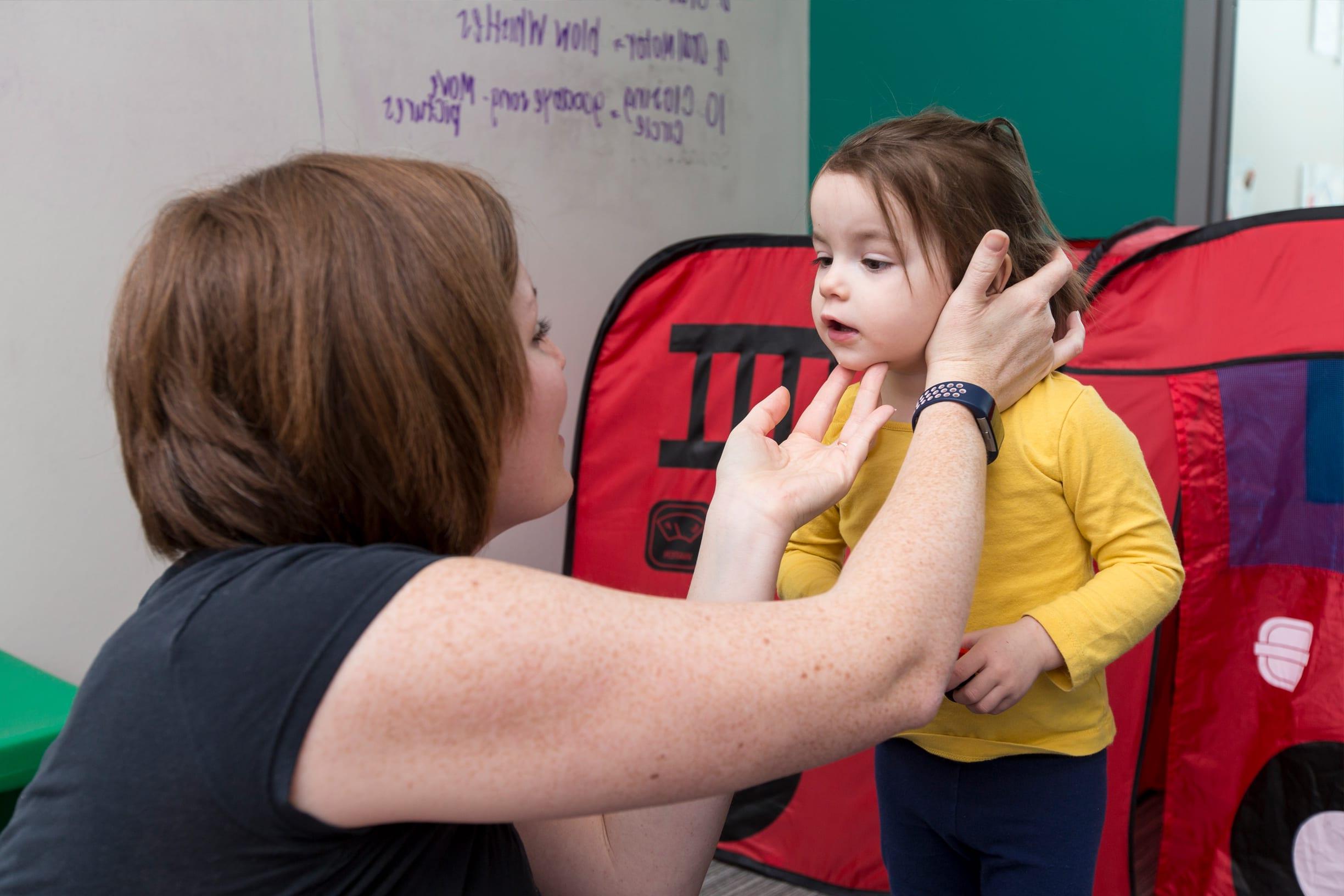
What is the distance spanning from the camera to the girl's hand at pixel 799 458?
75 cm

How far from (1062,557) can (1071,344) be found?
0.20 meters

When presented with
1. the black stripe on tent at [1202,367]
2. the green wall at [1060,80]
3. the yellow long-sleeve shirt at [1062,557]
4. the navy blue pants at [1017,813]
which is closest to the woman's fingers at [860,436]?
the yellow long-sleeve shirt at [1062,557]

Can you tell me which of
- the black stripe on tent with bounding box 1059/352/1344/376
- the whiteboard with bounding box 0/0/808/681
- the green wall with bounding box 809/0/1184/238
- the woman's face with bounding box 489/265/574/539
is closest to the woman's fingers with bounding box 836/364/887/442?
the woman's face with bounding box 489/265/574/539

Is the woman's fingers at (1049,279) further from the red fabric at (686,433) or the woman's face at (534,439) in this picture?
the red fabric at (686,433)

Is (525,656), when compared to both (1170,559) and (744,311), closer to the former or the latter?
(1170,559)

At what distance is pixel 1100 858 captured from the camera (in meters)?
1.37

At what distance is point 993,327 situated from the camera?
85cm

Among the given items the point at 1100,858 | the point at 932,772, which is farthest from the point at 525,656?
the point at 1100,858

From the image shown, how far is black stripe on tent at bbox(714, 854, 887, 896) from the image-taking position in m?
1.54

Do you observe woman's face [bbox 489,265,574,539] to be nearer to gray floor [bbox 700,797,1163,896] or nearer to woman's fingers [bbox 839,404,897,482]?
woman's fingers [bbox 839,404,897,482]

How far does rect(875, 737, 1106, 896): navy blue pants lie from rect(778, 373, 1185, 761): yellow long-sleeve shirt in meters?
0.02

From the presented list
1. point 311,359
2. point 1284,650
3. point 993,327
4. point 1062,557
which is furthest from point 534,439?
point 1284,650

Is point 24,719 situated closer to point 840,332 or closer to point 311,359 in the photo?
point 311,359

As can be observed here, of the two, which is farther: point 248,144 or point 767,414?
point 248,144
